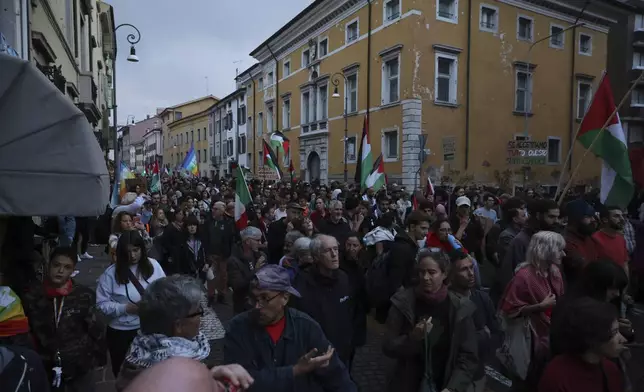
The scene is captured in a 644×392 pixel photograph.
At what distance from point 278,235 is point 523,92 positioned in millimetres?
22349

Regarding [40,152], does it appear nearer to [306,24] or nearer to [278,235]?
[278,235]

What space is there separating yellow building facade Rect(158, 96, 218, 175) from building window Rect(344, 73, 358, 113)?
33479 millimetres

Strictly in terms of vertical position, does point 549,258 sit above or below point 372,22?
below

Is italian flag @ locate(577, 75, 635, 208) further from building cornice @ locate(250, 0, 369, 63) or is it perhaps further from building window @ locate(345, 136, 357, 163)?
building cornice @ locate(250, 0, 369, 63)

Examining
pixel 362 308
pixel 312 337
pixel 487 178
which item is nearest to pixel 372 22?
pixel 487 178

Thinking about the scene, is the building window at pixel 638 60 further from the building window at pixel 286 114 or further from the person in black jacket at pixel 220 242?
the person in black jacket at pixel 220 242

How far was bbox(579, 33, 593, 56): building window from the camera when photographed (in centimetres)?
2712

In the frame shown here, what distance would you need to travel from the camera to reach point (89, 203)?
2.74m

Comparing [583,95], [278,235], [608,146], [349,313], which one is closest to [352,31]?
[583,95]

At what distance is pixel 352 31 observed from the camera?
85.1 feet

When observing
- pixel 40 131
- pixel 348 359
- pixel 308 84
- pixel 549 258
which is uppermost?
pixel 308 84

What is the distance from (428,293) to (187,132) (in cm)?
6559

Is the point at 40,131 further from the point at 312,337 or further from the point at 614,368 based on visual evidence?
the point at 614,368

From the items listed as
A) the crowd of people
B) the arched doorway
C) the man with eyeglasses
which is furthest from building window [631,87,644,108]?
the man with eyeglasses
